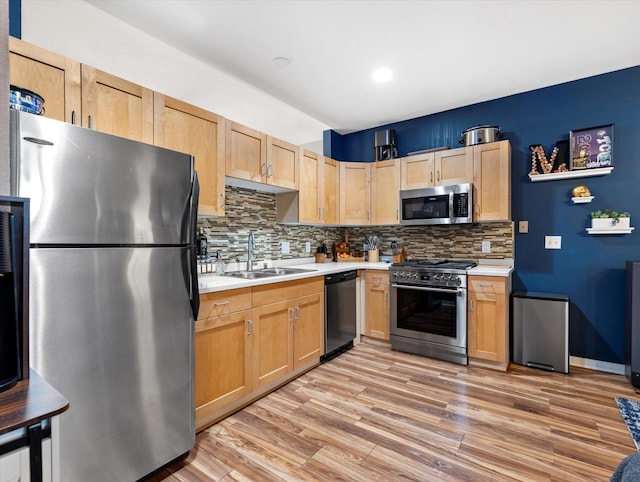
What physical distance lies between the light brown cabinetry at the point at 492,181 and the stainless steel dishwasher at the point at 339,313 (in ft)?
4.91

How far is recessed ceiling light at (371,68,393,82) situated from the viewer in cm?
279

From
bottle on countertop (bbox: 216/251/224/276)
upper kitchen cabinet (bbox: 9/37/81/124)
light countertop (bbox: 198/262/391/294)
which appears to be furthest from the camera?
bottle on countertop (bbox: 216/251/224/276)

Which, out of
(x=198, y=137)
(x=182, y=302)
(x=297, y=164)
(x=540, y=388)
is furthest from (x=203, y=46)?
(x=540, y=388)

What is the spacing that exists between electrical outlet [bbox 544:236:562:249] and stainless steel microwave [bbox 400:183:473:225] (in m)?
0.76

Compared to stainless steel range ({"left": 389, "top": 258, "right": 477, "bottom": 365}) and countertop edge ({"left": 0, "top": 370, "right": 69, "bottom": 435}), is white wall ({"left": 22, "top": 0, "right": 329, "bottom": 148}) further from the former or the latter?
stainless steel range ({"left": 389, "top": 258, "right": 477, "bottom": 365})

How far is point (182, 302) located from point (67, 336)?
0.51 metres

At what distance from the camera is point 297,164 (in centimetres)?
325

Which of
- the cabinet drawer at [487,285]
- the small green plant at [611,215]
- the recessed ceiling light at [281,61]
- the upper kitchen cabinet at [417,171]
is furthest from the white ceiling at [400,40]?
the cabinet drawer at [487,285]

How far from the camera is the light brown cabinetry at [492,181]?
121 inches

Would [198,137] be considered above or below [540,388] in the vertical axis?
above

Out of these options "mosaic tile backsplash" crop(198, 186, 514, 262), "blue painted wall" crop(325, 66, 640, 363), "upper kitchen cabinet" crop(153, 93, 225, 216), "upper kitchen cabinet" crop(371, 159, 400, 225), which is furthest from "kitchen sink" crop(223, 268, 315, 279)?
"blue painted wall" crop(325, 66, 640, 363)

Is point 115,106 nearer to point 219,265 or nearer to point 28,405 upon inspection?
point 219,265

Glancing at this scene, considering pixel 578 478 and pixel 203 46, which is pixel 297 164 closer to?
pixel 203 46

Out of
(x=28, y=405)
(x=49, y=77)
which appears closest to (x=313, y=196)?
(x=49, y=77)
